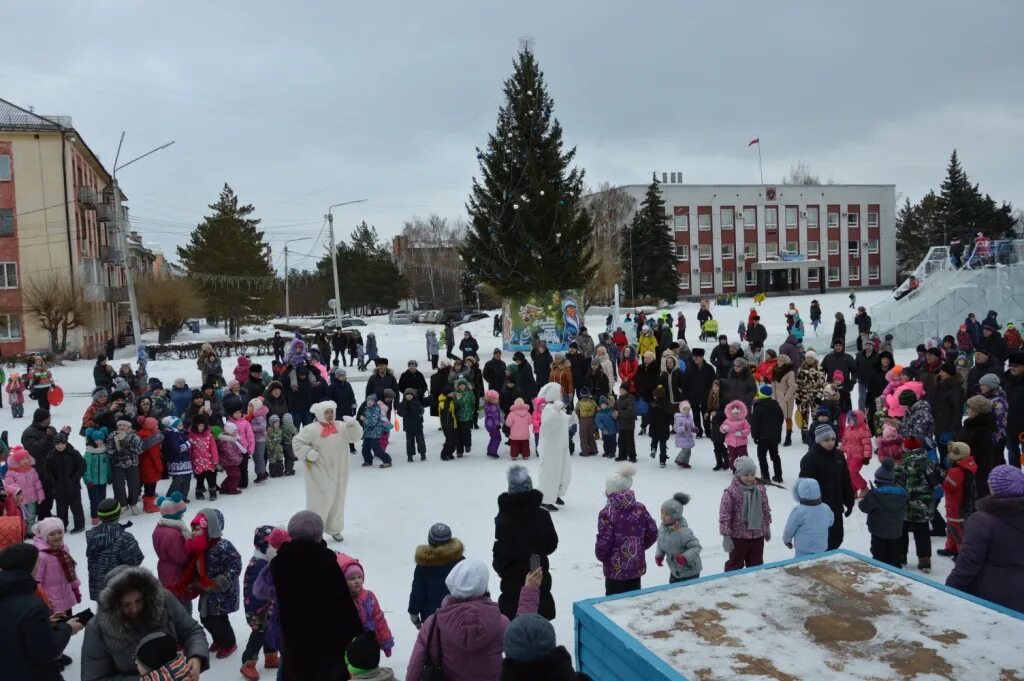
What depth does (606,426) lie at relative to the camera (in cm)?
1281

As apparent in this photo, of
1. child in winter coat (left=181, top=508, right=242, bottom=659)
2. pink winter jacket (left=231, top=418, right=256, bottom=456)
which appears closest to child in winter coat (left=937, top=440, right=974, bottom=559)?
child in winter coat (left=181, top=508, right=242, bottom=659)

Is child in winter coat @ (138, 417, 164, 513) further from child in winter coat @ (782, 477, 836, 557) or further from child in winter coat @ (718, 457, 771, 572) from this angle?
child in winter coat @ (782, 477, 836, 557)

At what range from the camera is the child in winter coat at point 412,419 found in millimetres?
13227

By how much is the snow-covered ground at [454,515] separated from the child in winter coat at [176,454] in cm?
53

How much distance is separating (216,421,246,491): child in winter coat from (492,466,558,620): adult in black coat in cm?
646

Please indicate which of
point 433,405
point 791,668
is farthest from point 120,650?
point 433,405

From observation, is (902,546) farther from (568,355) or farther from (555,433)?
(568,355)

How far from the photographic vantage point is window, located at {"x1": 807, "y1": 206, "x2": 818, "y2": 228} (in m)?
68.0

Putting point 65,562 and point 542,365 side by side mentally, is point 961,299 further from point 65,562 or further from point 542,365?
point 65,562

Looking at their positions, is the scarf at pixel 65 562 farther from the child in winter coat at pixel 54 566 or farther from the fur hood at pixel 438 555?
the fur hood at pixel 438 555

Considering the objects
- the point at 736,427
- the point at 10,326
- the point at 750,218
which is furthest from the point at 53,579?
the point at 750,218

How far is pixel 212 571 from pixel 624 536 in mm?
3165

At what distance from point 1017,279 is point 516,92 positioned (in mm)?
20135

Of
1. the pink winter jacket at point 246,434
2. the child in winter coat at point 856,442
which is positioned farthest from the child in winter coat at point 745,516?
the pink winter jacket at point 246,434
